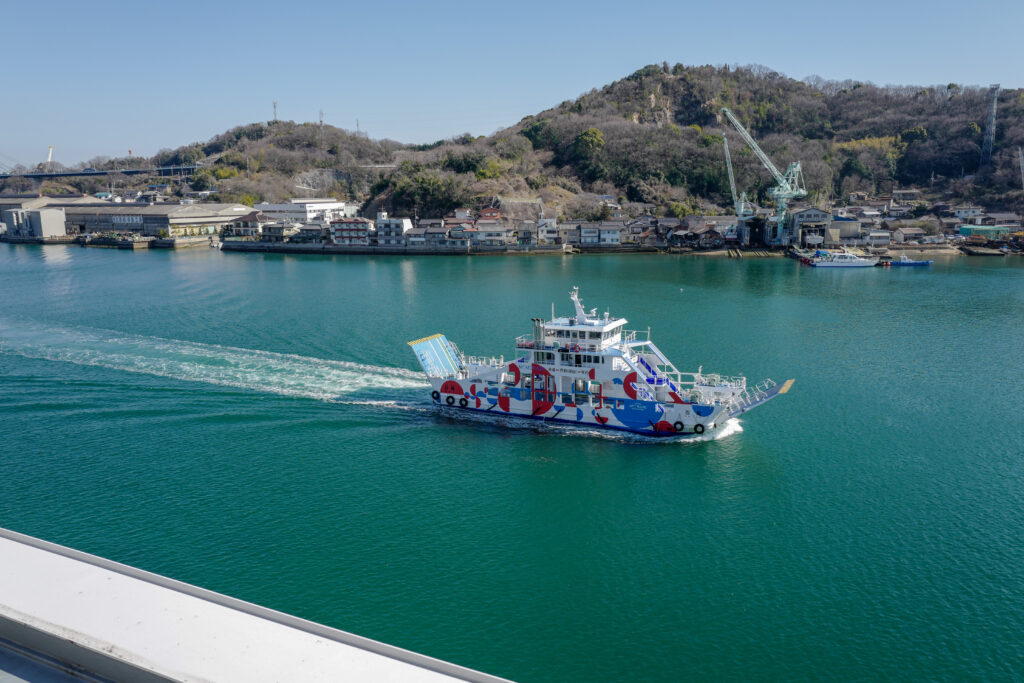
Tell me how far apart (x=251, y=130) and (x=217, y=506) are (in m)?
116

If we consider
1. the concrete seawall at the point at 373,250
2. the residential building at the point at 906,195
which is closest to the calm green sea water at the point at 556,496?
the concrete seawall at the point at 373,250

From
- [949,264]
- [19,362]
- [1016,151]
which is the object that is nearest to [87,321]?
[19,362]

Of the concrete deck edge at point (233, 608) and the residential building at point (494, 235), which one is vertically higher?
the residential building at point (494, 235)

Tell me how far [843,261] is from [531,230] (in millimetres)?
26361

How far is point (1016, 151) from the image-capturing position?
226ft

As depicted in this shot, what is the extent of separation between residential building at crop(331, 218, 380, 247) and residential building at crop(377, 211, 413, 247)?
1458mm

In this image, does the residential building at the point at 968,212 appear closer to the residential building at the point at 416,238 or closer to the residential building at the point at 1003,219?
the residential building at the point at 1003,219

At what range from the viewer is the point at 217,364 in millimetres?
23500

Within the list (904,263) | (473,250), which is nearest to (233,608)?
(473,250)

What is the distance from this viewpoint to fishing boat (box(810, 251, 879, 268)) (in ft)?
159

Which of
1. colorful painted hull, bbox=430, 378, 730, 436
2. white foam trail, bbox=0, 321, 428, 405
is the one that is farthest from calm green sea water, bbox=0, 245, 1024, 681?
colorful painted hull, bbox=430, 378, 730, 436

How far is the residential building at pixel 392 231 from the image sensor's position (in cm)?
6212

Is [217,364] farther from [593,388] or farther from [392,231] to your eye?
[392,231]

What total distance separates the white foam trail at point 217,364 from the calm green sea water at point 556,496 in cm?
14
